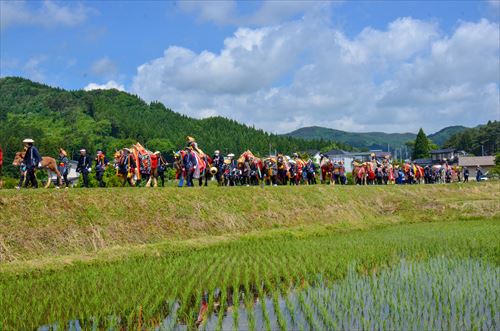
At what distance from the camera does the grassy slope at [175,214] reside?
36.4ft

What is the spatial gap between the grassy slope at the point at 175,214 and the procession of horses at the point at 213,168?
2404 mm

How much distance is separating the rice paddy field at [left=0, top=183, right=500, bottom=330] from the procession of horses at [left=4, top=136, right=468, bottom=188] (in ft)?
8.48

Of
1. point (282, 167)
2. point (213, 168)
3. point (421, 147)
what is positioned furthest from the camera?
point (421, 147)

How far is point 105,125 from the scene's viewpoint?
4107 inches

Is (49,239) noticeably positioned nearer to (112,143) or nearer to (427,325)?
(427,325)

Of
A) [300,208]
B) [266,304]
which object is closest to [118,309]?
[266,304]

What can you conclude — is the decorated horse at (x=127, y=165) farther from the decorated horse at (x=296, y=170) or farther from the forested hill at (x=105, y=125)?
the forested hill at (x=105, y=125)

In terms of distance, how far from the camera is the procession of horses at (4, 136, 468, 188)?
1883 centimetres

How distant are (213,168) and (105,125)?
8779 cm

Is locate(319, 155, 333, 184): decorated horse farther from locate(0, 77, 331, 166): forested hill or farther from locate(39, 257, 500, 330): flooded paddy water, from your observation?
locate(0, 77, 331, 166): forested hill

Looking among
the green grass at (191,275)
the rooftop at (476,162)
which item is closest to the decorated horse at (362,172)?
the green grass at (191,275)

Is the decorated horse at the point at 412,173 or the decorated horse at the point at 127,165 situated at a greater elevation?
the decorated horse at the point at 127,165

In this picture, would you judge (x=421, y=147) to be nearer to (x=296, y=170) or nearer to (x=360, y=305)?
(x=296, y=170)

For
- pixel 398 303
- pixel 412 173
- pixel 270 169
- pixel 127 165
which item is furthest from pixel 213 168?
pixel 412 173
